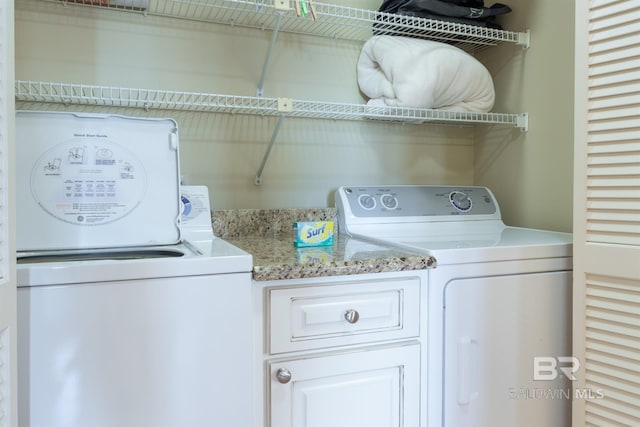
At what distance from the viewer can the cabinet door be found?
1.10 meters

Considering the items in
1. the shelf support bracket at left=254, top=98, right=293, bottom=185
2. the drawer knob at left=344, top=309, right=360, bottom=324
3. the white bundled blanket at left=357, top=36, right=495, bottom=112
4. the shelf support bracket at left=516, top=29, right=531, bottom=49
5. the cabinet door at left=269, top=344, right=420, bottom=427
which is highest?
the shelf support bracket at left=516, top=29, right=531, bottom=49

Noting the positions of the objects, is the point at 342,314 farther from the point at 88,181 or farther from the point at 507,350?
the point at 88,181

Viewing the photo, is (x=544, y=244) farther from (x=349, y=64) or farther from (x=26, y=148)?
(x=26, y=148)

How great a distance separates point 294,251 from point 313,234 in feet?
0.43

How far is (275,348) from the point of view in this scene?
3.58 feet

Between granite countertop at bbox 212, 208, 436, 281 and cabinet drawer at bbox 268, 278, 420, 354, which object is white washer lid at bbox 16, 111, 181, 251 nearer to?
granite countertop at bbox 212, 208, 436, 281

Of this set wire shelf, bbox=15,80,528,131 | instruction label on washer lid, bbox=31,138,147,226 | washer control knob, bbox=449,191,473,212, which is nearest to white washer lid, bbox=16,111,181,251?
instruction label on washer lid, bbox=31,138,147,226

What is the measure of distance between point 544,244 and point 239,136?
3.84 feet

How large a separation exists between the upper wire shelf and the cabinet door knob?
43.0 inches

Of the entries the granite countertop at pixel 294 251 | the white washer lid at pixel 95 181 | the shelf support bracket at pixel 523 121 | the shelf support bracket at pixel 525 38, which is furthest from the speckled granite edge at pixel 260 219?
the shelf support bracket at pixel 525 38

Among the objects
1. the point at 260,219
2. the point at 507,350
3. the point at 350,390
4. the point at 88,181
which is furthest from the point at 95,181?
the point at 507,350

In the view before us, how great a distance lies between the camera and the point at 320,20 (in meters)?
1.74

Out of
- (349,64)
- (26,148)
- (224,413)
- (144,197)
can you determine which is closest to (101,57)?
(26,148)

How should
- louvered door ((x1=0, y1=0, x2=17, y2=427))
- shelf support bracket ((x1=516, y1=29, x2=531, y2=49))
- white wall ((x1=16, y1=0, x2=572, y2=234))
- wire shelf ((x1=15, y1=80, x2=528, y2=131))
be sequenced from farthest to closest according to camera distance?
shelf support bracket ((x1=516, y1=29, x2=531, y2=49)) < white wall ((x1=16, y1=0, x2=572, y2=234)) < wire shelf ((x1=15, y1=80, x2=528, y2=131)) < louvered door ((x1=0, y1=0, x2=17, y2=427))
